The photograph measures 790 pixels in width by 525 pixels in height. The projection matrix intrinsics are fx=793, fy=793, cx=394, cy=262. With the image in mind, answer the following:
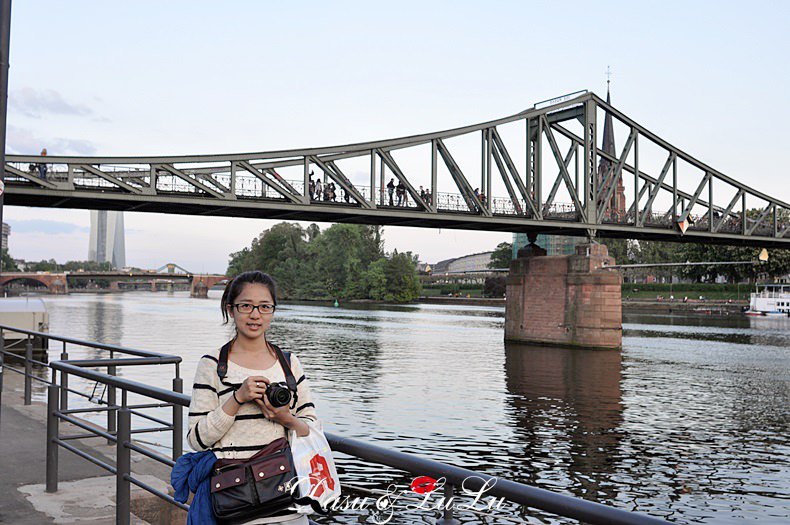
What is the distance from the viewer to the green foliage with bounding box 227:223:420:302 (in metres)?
136

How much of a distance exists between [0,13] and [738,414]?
2161 cm

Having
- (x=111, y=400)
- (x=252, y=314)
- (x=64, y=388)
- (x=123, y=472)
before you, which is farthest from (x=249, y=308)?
(x=64, y=388)

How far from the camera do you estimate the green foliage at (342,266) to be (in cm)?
13575

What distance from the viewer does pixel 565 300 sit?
47.2 meters

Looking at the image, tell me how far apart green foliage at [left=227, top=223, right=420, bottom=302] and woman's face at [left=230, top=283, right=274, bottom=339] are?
130m

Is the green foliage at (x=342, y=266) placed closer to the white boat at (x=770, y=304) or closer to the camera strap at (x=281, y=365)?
the white boat at (x=770, y=304)

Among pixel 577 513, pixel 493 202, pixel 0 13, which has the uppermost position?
pixel 493 202

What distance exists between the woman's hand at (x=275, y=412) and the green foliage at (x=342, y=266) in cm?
13061

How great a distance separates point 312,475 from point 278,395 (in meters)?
0.37

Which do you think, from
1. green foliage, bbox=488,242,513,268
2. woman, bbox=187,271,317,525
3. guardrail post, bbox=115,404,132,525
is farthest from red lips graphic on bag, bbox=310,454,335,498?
green foliage, bbox=488,242,513,268

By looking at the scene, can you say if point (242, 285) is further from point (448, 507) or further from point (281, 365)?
point (448, 507)

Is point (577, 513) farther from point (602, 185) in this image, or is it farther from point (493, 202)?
point (602, 185)

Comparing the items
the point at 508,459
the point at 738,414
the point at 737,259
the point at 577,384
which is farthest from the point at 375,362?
the point at 737,259

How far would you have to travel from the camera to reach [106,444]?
9.17m
